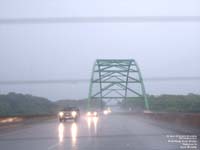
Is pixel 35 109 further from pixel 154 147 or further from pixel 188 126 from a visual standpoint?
pixel 188 126

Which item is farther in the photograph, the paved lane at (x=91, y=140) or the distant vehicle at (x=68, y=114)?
the distant vehicle at (x=68, y=114)

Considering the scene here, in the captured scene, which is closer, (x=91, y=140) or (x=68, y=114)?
(x=91, y=140)

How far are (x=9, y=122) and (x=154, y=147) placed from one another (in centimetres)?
2619

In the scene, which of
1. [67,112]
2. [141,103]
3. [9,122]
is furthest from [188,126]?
[141,103]

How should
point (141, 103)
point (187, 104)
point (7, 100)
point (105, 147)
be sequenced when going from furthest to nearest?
point (141, 103) → point (187, 104) → point (105, 147) → point (7, 100)

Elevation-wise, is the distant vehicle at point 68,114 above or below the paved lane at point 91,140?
above

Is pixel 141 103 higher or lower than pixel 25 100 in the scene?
higher

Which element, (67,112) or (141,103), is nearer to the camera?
(67,112)

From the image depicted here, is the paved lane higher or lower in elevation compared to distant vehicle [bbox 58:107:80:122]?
lower

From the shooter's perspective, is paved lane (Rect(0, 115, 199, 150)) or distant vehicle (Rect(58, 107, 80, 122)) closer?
paved lane (Rect(0, 115, 199, 150))

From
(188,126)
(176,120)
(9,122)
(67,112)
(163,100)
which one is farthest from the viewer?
(67,112)

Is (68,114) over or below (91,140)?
over

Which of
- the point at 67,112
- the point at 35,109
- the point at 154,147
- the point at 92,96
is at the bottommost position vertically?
the point at 154,147

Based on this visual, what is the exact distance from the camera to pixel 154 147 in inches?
866
